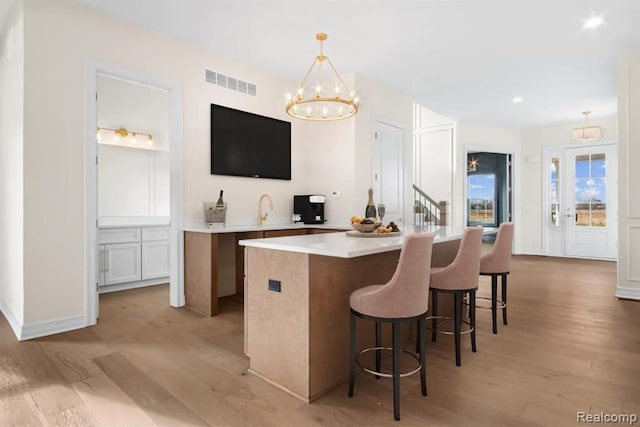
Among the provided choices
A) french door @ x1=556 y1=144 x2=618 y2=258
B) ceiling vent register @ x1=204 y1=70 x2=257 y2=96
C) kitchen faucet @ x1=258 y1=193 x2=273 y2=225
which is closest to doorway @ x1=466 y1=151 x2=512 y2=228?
french door @ x1=556 y1=144 x2=618 y2=258

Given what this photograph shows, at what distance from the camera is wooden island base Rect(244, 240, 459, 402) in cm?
206

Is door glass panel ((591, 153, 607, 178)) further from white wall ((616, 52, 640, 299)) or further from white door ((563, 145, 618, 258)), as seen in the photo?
white wall ((616, 52, 640, 299))

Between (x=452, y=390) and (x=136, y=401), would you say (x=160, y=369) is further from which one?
(x=452, y=390)

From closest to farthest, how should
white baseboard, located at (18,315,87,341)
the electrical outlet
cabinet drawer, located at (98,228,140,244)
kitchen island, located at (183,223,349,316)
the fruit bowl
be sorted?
the electrical outlet → the fruit bowl → white baseboard, located at (18,315,87,341) → kitchen island, located at (183,223,349,316) → cabinet drawer, located at (98,228,140,244)

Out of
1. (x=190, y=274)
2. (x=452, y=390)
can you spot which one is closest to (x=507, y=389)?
(x=452, y=390)

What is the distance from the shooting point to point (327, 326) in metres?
2.16

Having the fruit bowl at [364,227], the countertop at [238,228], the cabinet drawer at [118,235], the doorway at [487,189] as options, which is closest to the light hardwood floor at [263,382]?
the countertop at [238,228]

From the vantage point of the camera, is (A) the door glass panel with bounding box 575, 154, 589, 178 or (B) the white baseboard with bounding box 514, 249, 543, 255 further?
(B) the white baseboard with bounding box 514, 249, 543, 255

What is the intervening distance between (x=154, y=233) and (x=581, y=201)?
8.32 metres

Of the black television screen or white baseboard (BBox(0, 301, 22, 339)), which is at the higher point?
the black television screen

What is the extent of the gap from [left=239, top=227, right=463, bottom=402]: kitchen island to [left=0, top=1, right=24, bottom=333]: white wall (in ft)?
7.25

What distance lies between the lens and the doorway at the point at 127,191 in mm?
3350

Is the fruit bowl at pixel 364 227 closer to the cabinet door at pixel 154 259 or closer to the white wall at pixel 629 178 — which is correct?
the cabinet door at pixel 154 259

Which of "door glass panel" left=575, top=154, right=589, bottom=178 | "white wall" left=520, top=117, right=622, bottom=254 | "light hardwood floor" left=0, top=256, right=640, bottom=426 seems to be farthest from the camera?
"white wall" left=520, top=117, right=622, bottom=254
